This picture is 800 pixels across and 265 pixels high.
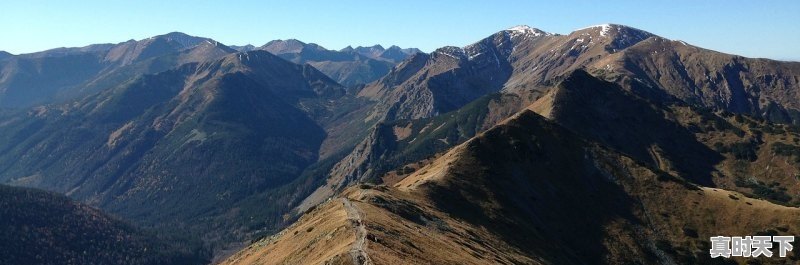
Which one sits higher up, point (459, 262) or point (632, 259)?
point (459, 262)

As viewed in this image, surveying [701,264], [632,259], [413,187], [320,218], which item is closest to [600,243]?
[632,259]

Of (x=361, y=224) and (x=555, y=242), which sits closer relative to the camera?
(x=361, y=224)

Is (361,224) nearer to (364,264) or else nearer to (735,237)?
(364,264)

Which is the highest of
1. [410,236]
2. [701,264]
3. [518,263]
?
[410,236]

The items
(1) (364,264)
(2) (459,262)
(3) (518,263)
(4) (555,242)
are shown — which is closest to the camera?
(1) (364,264)

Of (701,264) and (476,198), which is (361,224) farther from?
(701,264)

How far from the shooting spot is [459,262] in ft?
344

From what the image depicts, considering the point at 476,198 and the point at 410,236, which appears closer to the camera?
the point at 410,236

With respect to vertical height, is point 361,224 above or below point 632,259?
above

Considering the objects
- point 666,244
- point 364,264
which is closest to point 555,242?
point 666,244

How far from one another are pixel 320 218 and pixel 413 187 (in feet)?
169

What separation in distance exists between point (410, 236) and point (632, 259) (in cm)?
10318

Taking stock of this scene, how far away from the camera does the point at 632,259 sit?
188m

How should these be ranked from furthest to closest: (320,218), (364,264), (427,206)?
(427,206)
(320,218)
(364,264)
